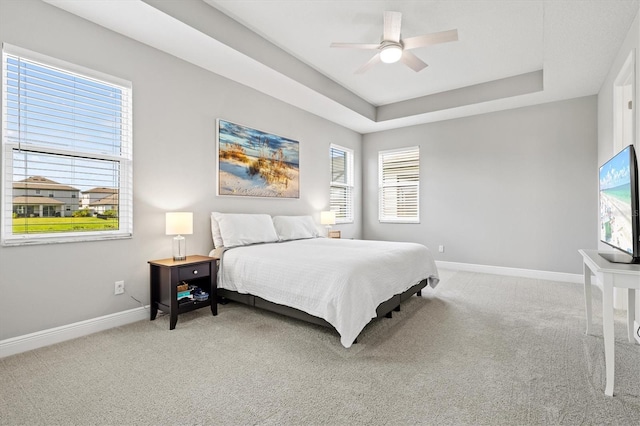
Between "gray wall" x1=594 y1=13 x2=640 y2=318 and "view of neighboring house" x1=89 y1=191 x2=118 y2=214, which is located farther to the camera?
"view of neighboring house" x1=89 y1=191 x2=118 y2=214

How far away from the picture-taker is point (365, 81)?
482 centimetres

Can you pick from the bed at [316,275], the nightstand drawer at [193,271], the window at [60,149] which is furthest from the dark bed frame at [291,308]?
the window at [60,149]

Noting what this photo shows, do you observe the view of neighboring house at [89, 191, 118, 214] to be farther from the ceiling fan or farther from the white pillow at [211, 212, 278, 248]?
the ceiling fan

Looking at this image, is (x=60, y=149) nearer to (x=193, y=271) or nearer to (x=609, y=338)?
(x=193, y=271)

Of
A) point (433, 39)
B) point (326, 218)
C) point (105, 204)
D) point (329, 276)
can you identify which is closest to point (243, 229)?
point (105, 204)

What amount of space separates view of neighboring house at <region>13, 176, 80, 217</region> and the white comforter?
4.74ft

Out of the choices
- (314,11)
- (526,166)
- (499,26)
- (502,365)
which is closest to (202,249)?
(314,11)

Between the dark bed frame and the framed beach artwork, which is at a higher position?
the framed beach artwork

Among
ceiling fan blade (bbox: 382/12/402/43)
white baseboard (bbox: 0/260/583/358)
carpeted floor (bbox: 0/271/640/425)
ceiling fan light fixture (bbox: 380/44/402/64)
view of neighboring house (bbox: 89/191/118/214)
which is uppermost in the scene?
ceiling fan blade (bbox: 382/12/402/43)

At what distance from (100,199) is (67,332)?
1161 mm

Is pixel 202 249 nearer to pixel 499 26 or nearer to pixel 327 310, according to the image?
pixel 327 310

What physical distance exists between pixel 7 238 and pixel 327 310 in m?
2.49

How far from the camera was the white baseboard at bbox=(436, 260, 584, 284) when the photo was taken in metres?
4.68

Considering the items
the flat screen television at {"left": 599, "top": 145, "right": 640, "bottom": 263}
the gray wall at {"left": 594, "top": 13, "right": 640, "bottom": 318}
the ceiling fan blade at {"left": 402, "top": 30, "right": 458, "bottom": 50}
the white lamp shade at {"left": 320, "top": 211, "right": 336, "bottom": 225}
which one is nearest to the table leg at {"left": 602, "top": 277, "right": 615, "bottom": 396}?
the flat screen television at {"left": 599, "top": 145, "right": 640, "bottom": 263}
